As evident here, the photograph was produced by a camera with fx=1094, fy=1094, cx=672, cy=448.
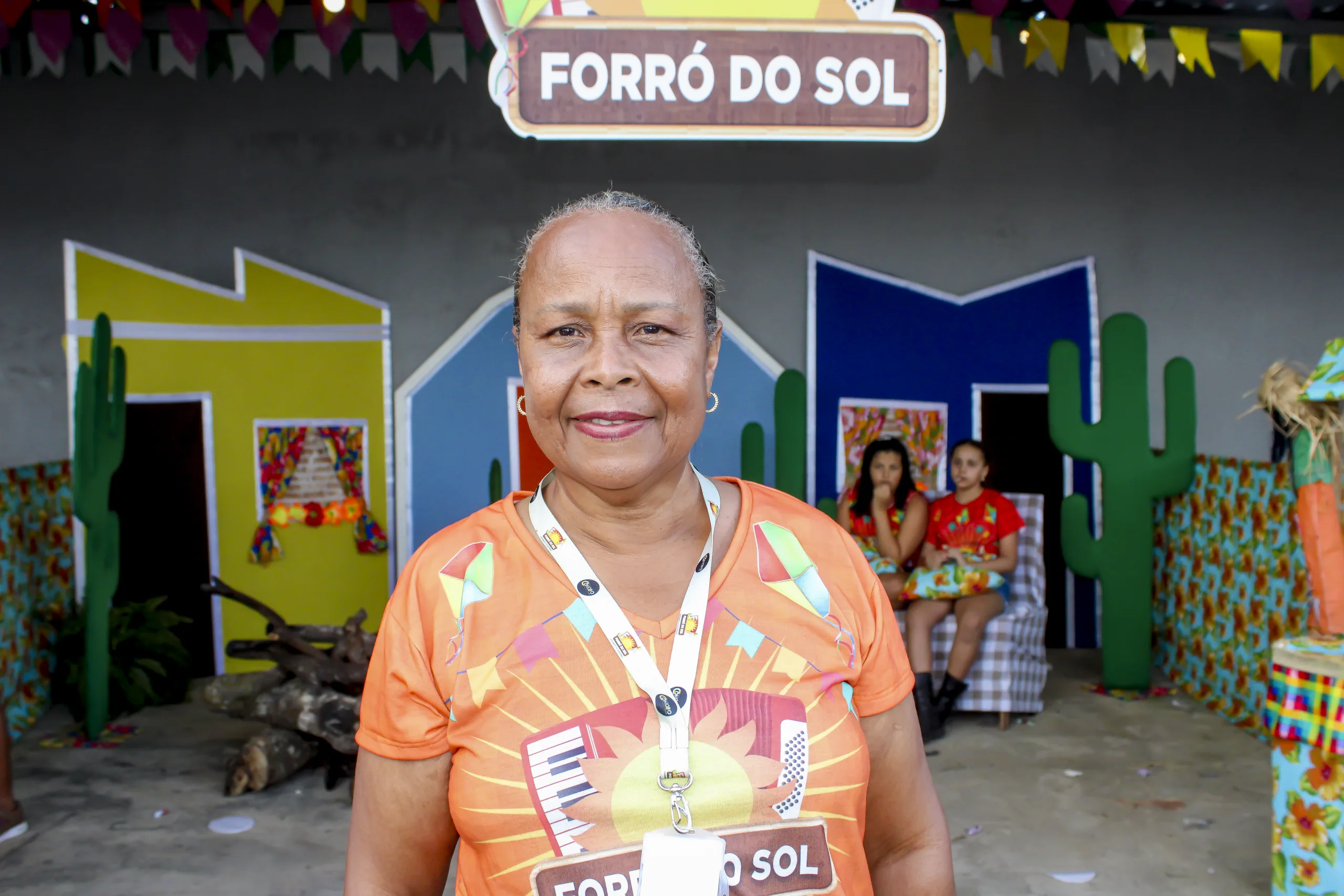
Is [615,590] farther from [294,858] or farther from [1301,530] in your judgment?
[294,858]

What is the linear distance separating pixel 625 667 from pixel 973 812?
116 inches

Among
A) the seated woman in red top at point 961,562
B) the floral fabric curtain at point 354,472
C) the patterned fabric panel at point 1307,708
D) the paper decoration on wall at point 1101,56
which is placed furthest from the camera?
the floral fabric curtain at point 354,472

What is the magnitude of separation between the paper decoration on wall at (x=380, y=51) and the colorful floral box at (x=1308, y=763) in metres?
4.76

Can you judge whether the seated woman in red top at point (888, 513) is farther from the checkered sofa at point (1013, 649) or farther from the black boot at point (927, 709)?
the black boot at point (927, 709)

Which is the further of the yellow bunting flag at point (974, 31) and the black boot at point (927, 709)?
the yellow bunting flag at point (974, 31)

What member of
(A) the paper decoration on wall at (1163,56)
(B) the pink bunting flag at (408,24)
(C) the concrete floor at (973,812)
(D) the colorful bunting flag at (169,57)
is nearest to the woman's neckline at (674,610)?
(C) the concrete floor at (973,812)

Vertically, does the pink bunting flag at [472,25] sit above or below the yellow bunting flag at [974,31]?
below

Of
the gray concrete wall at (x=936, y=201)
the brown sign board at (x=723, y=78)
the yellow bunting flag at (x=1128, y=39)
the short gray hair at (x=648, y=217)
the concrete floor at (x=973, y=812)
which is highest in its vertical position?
the yellow bunting flag at (x=1128, y=39)

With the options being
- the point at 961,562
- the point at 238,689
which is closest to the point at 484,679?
the point at 238,689

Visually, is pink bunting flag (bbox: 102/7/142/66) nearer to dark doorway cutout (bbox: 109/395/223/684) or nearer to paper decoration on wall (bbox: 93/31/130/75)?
paper decoration on wall (bbox: 93/31/130/75)

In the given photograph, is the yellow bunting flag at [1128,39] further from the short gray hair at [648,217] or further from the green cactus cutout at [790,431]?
the short gray hair at [648,217]

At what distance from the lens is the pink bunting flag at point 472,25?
4.26m

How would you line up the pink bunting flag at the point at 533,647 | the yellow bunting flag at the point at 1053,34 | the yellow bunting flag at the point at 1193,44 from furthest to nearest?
the yellow bunting flag at the point at 1053,34
the yellow bunting flag at the point at 1193,44
the pink bunting flag at the point at 533,647

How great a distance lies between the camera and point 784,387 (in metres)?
5.17
